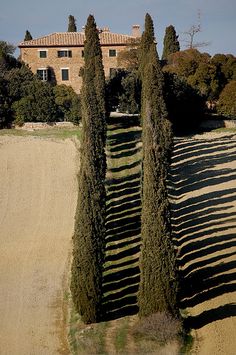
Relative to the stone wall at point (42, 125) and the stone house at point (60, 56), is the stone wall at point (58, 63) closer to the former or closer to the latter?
the stone house at point (60, 56)

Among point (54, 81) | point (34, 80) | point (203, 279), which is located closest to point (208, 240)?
point (203, 279)

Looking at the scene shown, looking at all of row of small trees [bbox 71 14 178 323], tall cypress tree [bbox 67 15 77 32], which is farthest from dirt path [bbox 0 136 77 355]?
tall cypress tree [bbox 67 15 77 32]

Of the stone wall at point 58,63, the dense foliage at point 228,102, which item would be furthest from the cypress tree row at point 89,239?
the stone wall at point 58,63

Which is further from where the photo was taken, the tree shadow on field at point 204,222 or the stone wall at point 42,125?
the stone wall at point 42,125

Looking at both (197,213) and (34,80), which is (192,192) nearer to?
(197,213)

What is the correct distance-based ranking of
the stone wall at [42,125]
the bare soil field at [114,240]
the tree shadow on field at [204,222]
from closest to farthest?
the bare soil field at [114,240], the tree shadow on field at [204,222], the stone wall at [42,125]

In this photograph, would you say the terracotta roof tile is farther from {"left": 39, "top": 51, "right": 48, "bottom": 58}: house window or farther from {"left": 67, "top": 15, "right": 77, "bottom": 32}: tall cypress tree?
{"left": 67, "top": 15, "right": 77, "bottom": 32}: tall cypress tree

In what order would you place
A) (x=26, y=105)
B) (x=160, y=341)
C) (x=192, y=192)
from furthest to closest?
(x=26, y=105) → (x=192, y=192) → (x=160, y=341)
